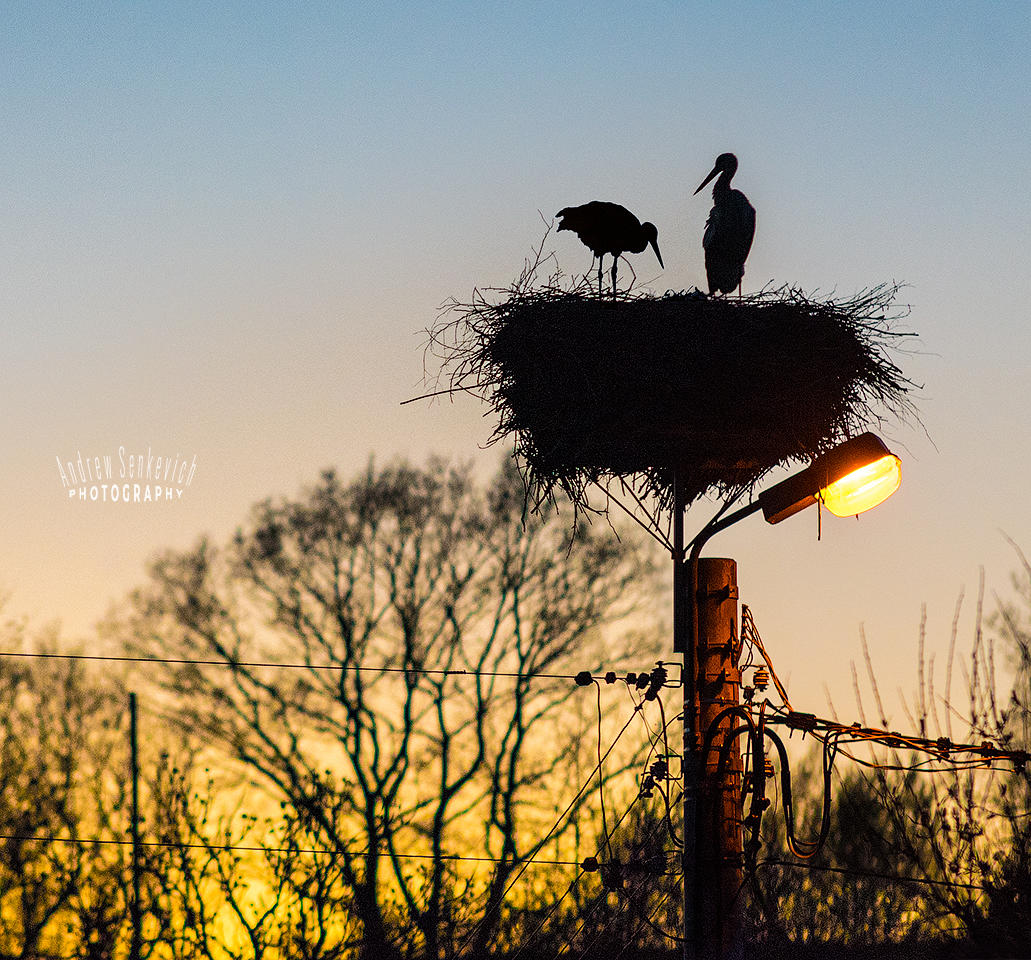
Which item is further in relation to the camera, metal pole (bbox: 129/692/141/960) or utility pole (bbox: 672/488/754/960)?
metal pole (bbox: 129/692/141/960)

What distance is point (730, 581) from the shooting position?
629 cm

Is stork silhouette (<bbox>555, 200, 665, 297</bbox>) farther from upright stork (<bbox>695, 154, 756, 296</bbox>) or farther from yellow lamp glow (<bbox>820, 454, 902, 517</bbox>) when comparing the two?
yellow lamp glow (<bbox>820, 454, 902, 517</bbox>)

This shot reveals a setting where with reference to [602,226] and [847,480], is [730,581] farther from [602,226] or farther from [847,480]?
[602,226]

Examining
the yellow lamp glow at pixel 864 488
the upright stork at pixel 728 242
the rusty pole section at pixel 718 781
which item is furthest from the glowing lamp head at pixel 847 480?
the upright stork at pixel 728 242

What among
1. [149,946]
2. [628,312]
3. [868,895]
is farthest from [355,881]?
[628,312]

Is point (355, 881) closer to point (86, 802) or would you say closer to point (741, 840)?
point (86, 802)

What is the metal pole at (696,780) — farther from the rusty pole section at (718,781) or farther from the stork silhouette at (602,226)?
the stork silhouette at (602,226)

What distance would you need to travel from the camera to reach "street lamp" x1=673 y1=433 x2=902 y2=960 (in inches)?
234

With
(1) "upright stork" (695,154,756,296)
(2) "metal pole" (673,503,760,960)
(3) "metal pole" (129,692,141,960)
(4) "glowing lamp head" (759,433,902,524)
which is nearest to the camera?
(2) "metal pole" (673,503,760,960)

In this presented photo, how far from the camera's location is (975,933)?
8.78m

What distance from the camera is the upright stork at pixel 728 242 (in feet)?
29.8

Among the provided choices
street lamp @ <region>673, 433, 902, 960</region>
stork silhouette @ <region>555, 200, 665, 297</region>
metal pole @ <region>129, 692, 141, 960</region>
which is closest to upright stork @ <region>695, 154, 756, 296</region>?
stork silhouette @ <region>555, 200, 665, 297</region>

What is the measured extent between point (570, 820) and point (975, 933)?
19.5 feet

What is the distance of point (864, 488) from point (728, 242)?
3.22 metres
